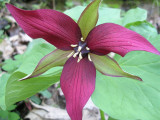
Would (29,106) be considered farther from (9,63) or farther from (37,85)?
(37,85)

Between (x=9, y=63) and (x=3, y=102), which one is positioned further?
(x=9, y=63)

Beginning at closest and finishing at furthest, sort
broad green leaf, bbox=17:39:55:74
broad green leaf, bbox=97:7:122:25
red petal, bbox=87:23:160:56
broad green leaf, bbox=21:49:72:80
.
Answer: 1. red petal, bbox=87:23:160:56
2. broad green leaf, bbox=21:49:72:80
3. broad green leaf, bbox=17:39:55:74
4. broad green leaf, bbox=97:7:122:25

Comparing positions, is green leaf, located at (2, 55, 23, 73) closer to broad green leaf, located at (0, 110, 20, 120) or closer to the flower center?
broad green leaf, located at (0, 110, 20, 120)

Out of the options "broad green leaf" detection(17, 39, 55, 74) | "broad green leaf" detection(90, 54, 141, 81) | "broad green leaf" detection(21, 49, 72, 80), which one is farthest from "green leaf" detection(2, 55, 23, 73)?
"broad green leaf" detection(90, 54, 141, 81)

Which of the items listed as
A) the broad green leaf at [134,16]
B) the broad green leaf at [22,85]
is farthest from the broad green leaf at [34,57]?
the broad green leaf at [134,16]

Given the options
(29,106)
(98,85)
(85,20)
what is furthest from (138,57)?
(29,106)

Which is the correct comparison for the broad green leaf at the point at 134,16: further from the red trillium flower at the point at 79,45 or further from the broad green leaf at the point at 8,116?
the broad green leaf at the point at 8,116
